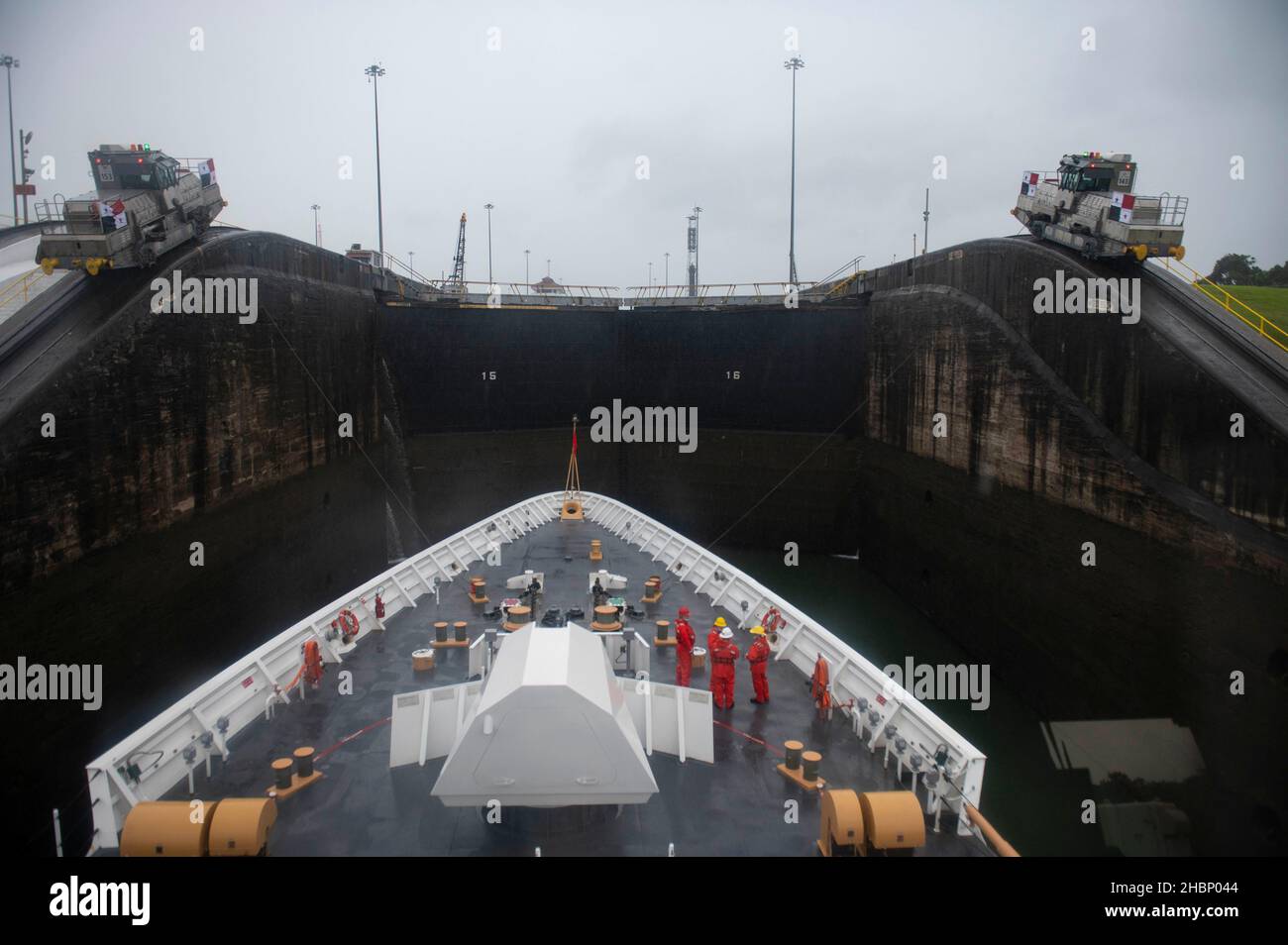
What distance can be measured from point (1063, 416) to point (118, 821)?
16203mm

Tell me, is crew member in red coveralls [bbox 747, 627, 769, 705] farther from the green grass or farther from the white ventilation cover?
the green grass

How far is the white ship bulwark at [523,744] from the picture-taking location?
623 cm
